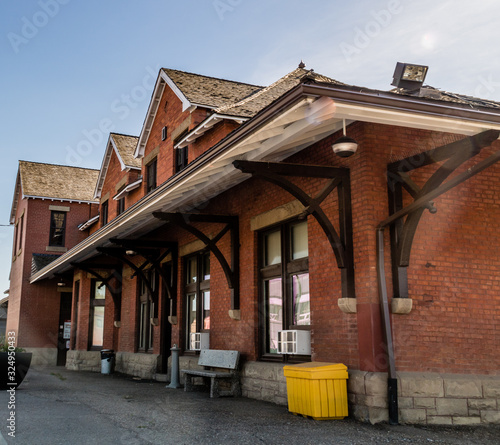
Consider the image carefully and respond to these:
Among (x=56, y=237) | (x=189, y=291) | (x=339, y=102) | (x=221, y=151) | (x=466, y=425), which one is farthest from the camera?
(x=56, y=237)

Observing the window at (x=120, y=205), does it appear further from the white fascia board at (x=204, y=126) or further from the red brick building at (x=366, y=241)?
the red brick building at (x=366, y=241)

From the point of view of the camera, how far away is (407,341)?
7488 millimetres

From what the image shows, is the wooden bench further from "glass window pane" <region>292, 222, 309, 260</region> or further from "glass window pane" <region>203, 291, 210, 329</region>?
"glass window pane" <region>292, 222, 309, 260</region>

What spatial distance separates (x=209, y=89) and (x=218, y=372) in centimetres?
865

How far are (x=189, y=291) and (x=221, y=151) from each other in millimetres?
6957

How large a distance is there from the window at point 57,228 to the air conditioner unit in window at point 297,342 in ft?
70.4

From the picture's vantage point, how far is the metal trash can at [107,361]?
711 inches

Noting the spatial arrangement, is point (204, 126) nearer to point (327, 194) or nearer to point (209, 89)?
point (209, 89)

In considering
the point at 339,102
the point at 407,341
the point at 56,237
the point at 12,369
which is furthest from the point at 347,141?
the point at 56,237

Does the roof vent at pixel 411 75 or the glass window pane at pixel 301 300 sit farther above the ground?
the roof vent at pixel 411 75

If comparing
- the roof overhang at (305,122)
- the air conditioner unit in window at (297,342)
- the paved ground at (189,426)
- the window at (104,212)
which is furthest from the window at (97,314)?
the air conditioner unit in window at (297,342)

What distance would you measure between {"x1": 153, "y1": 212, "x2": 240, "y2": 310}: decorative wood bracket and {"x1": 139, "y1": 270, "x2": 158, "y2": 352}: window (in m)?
5.90

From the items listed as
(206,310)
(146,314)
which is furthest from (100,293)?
(206,310)

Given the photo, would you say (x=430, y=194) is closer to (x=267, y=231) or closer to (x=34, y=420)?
(x=267, y=231)
